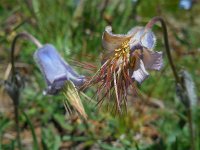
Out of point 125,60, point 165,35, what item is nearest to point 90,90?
point 165,35

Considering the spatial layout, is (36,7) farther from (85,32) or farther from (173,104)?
(173,104)

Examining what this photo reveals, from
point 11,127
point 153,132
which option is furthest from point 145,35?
point 11,127

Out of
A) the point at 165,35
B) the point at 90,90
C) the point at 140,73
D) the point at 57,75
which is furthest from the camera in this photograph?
the point at 90,90

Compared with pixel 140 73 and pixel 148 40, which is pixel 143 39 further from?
pixel 140 73

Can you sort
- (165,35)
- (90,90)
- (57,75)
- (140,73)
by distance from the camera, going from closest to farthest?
(140,73) → (57,75) → (165,35) → (90,90)

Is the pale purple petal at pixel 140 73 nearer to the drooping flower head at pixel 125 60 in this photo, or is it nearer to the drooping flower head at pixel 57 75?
the drooping flower head at pixel 125 60

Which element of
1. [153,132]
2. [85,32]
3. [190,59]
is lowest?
[153,132]

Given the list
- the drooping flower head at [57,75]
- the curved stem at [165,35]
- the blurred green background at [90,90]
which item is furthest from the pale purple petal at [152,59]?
the blurred green background at [90,90]

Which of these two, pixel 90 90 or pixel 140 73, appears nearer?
pixel 140 73
